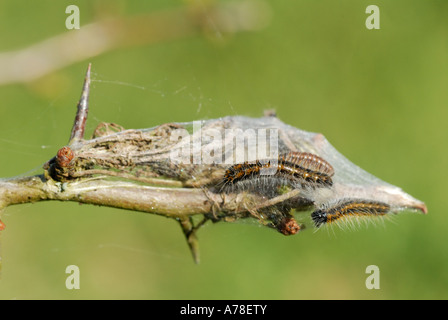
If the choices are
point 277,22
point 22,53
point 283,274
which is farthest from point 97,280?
point 277,22

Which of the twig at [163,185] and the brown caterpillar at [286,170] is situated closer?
the twig at [163,185]

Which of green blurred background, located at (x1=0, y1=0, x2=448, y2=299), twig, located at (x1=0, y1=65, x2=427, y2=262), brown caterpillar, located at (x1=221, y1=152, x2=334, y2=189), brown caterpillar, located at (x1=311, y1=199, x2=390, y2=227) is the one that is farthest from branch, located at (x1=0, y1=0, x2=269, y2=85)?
brown caterpillar, located at (x1=311, y1=199, x2=390, y2=227)

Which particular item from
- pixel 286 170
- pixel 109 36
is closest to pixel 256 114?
pixel 109 36

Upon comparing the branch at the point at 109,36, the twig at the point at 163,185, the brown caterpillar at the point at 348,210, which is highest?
the branch at the point at 109,36

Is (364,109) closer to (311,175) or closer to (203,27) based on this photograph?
(203,27)

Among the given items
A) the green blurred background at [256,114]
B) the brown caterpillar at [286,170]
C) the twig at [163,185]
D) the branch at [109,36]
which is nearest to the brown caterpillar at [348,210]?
the twig at [163,185]

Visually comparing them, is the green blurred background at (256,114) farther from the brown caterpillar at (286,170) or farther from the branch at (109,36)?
the brown caterpillar at (286,170)
